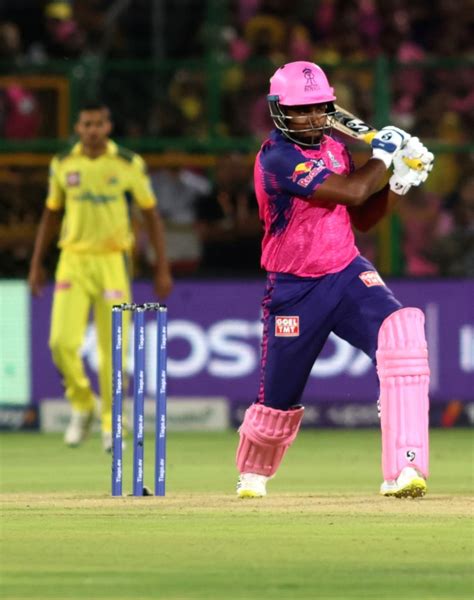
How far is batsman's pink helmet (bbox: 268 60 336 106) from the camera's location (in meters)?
7.73

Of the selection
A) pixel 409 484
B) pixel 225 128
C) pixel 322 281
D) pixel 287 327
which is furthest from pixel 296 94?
pixel 225 128

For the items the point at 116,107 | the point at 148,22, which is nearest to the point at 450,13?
the point at 148,22

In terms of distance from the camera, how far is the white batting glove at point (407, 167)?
783 cm

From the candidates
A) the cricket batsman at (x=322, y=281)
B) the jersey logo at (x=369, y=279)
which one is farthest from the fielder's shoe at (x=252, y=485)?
the jersey logo at (x=369, y=279)

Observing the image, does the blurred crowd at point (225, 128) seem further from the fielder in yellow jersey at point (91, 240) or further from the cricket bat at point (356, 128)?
the cricket bat at point (356, 128)

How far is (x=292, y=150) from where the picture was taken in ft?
25.3

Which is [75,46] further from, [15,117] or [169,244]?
[169,244]

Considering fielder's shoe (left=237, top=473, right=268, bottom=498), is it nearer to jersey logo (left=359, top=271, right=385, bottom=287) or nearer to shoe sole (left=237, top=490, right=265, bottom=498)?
shoe sole (left=237, top=490, right=265, bottom=498)

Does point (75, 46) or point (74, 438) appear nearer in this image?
point (74, 438)

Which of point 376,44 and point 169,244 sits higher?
point 376,44

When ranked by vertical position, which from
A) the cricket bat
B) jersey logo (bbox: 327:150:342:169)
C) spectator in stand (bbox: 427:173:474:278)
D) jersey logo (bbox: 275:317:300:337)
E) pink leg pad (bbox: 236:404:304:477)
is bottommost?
pink leg pad (bbox: 236:404:304:477)

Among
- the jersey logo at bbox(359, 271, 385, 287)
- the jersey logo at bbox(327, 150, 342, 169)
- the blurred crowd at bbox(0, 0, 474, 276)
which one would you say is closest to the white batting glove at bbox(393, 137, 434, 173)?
the jersey logo at bbox(327, 150, 342, 169)

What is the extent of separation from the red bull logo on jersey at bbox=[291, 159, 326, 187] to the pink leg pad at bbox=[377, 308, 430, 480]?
0.69 metres

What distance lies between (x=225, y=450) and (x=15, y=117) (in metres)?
3.63
